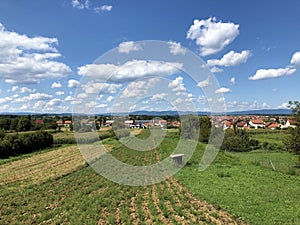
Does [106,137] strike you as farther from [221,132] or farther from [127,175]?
[127,175]

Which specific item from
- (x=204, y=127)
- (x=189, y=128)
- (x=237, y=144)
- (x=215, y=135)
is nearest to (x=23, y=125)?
(x=189, y=128)

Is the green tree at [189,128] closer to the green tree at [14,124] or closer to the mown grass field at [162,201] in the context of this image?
the mown grass field at [162,201]

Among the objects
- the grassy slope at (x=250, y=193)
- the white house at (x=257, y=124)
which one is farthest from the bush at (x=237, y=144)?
the white house at (x=257, y=124)

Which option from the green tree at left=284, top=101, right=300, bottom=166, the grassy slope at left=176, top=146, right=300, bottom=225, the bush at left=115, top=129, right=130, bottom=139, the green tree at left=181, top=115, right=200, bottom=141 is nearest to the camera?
the grassy slope at left=176, top=146, right=300, bottom=225

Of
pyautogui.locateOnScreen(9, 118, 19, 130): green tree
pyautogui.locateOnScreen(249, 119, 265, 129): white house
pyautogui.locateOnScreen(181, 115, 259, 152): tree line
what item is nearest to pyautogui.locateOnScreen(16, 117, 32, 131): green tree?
pyautogui.locateOnScreen(9, 118, 19, 130): green tree

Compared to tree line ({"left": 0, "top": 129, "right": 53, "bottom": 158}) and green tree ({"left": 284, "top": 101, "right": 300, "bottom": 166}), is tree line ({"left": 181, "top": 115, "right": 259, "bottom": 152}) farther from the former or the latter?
tree line ({"left": 0, "top": 129, "right": 53, "bottom": 158})

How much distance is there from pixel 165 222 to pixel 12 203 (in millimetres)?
7252

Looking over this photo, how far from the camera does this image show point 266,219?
8641 millimetres

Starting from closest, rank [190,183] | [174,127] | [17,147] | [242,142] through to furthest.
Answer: [190,183], [17,147], [242,142], [174,127]

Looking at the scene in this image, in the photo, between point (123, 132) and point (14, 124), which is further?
point (14, 124)

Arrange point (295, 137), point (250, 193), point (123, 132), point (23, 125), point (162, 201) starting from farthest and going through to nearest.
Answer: point (23, 125) → point (123, 132) → point (295, 137) → point (250, 193) → point (162, 201)

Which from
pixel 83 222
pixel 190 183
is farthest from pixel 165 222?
pixel 190 183

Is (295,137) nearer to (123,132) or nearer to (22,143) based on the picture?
→ (123,132)

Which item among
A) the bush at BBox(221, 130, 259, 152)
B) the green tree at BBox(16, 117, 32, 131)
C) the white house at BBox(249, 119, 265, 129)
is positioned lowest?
the bush at BBox(221, 130, 259, 152)
